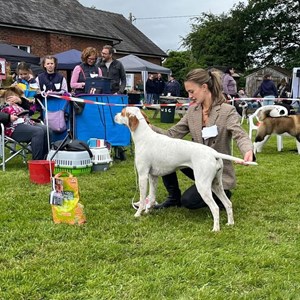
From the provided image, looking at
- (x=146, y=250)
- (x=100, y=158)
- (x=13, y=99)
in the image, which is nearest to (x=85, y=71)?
(x=13, y=99)

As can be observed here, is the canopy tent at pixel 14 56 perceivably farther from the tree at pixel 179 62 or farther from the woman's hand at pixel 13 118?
the tree at pixel 179 62

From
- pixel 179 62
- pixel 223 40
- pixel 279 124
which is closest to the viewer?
pixel 279 124

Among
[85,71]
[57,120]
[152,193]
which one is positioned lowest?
[152,193]

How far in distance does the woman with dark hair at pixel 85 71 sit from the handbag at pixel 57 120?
87 centimetres

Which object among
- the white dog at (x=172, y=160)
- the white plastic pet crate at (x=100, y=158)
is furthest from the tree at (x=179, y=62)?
the white dog at (x=172, y=160)

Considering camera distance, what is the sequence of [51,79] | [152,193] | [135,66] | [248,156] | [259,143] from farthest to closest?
[135,66] < [259,143] < [51,79] < [152,193] < [248,156]

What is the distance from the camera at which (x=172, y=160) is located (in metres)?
4.11

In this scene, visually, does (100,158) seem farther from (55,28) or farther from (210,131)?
(55,28)

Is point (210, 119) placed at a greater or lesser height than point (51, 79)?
lesser

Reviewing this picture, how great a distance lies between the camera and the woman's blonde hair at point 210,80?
4.21m

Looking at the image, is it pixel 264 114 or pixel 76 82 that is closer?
pixel 76 82

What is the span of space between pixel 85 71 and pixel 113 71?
695 mm

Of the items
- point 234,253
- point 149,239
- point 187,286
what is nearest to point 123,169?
point 149,239

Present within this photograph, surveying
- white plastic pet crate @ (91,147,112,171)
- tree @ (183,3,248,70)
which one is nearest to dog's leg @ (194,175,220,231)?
white plastic pet crate @ (91,147,112,171)
